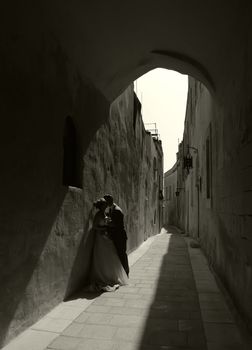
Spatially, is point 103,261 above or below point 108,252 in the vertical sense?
below

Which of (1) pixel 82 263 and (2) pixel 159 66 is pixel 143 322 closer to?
(1) pixel 82 263

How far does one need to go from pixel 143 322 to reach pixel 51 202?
1731mm

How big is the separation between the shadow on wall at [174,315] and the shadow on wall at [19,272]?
47.5 inches

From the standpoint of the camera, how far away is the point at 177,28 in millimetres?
4762

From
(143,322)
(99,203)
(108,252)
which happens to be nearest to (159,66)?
(99,203)

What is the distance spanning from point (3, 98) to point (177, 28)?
9.28ft

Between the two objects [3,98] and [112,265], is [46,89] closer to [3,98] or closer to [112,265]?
[3,98]

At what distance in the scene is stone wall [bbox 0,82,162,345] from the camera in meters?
3.25

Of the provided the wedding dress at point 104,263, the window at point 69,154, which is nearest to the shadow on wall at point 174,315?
the wedding dress at point 104,263

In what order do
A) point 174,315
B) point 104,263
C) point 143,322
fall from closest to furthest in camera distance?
point 143,322, point 174,315, point 104,263

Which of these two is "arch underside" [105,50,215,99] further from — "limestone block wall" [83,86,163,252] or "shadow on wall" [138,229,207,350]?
"shadow on wall" [138,229,207,350]

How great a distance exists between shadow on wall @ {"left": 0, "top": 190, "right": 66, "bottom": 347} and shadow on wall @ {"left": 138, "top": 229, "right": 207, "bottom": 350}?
121 centimetres

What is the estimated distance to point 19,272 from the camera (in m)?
3.36

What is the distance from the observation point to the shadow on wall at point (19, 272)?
3.11m
